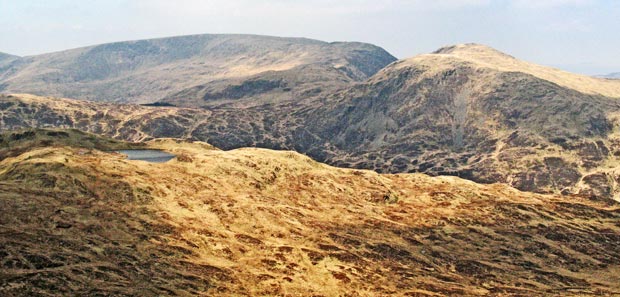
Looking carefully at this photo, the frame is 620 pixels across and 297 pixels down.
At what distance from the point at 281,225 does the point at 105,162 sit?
6121cm

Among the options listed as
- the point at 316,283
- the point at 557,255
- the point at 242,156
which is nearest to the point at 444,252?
the point at 557,255

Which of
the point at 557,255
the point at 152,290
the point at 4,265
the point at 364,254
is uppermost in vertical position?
the point at 4,265

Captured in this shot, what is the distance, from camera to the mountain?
90312mm

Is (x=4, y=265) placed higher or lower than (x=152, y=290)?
higher

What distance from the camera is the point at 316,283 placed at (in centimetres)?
10362

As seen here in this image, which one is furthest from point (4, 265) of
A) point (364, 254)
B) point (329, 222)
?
point (329, 222)

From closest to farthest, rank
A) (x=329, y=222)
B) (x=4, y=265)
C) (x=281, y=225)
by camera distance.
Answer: (x=4, y=265), (x=281, y=225), (x=329, y=222)

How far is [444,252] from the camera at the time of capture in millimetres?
145000

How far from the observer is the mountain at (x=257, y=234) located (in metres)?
90.3

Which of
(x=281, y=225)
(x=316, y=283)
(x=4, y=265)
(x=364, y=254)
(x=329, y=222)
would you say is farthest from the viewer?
(x=329, y=222)

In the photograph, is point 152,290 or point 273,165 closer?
point 152,290

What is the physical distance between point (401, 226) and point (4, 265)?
114 meters

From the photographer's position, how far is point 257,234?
128250mm

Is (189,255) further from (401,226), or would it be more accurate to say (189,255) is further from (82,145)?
(82,145)
